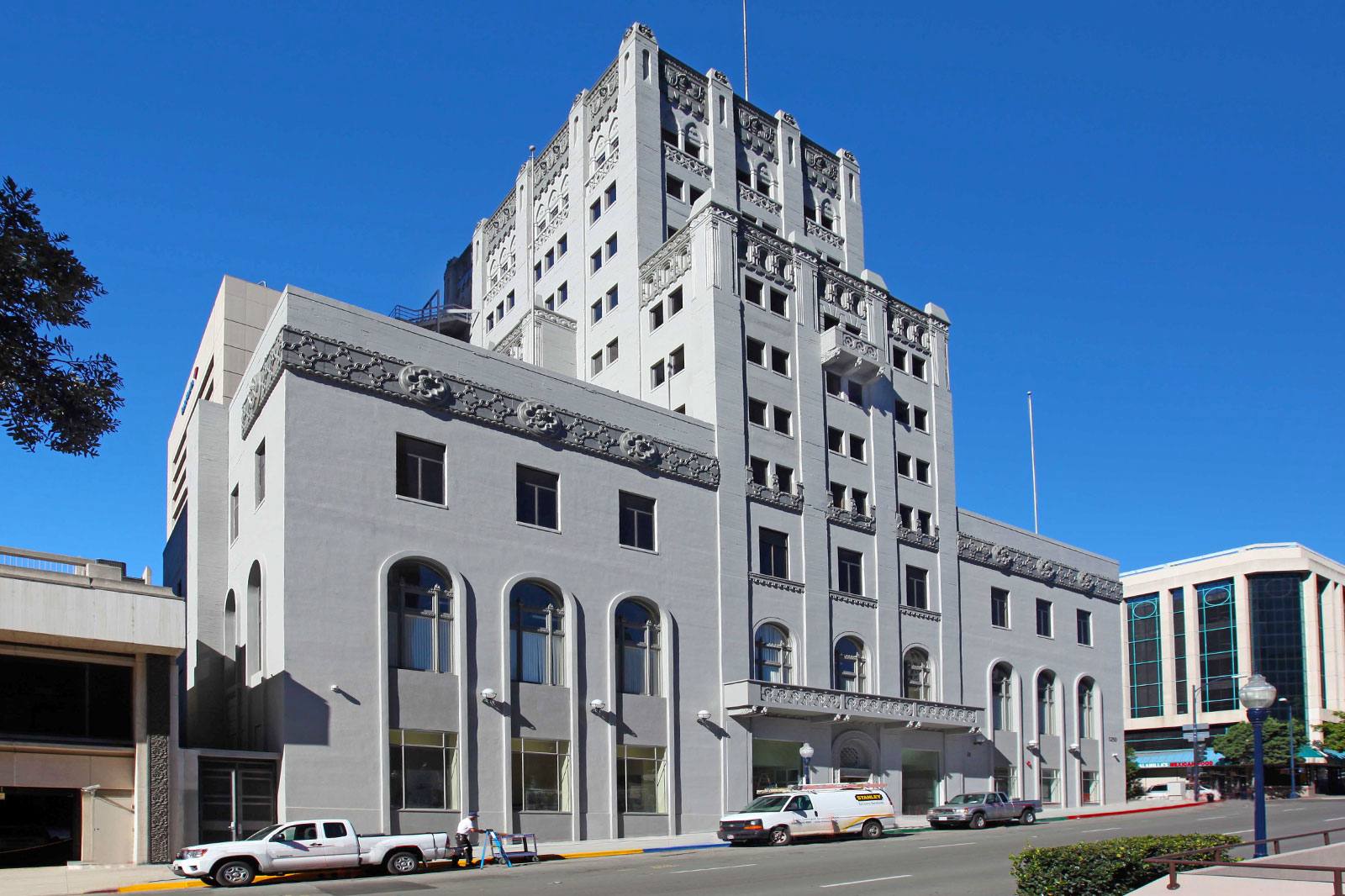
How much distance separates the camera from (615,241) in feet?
187

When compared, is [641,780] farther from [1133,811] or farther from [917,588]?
[1133,811]

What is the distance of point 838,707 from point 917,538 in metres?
10.9

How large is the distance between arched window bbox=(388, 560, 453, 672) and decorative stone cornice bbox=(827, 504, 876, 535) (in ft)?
63.1

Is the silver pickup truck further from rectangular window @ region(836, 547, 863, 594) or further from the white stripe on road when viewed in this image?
the white stripe on road

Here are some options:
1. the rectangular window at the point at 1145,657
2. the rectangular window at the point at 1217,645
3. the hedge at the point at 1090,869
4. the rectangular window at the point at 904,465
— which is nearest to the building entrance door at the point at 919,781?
the rectangular window at the point at 904,465

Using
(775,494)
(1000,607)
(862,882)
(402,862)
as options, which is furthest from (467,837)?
(1000,607)

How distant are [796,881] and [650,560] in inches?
816

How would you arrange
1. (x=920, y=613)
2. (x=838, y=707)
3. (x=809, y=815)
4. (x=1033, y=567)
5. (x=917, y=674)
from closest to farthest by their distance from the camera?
(x=809, y=815)
(x=838, y=707)
(x=917, y=674)
(x=920, y=613)
(x=1033, y=567)

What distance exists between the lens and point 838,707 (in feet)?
156

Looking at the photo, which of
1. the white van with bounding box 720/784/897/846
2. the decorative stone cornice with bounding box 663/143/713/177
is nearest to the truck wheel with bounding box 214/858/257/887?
the white van with bounding box 720/784/897/846

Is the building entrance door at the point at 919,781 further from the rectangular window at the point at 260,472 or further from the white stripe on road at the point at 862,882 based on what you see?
the rectangular window at the point at 260,472

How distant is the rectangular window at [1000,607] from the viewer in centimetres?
5909

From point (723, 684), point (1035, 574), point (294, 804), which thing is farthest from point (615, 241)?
point (294, 804)

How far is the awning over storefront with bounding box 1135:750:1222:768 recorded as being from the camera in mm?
102938
